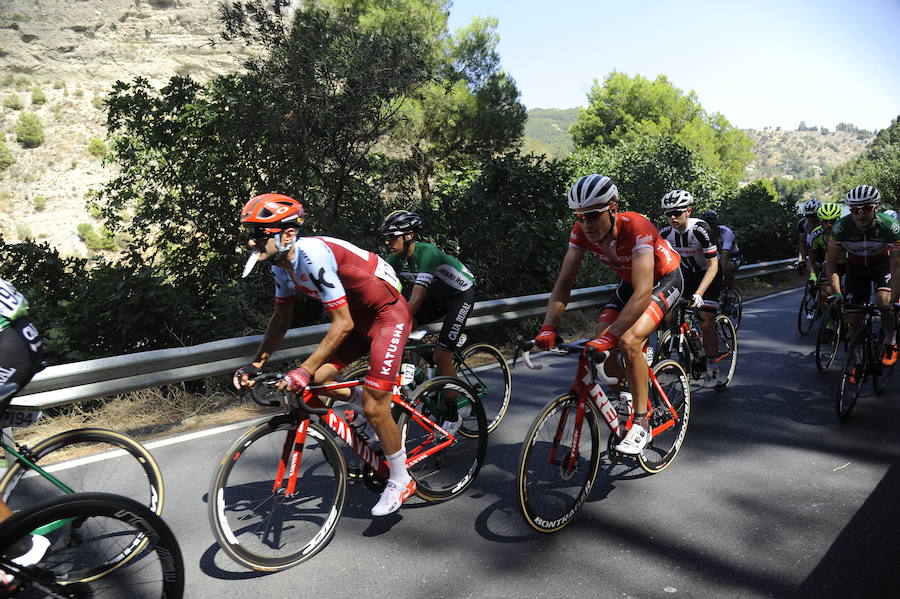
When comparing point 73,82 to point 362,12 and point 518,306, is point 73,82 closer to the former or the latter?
point 362,12

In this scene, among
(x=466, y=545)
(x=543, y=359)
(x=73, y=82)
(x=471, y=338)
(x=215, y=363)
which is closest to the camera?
(x=466, y=545)

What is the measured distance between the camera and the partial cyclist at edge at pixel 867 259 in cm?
632

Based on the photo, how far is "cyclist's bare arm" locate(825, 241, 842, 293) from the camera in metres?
6.62

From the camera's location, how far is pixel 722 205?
22656 mm

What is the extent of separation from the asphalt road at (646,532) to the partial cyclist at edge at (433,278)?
3.19ft

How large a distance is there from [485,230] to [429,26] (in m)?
19.6

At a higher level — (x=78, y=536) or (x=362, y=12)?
(x=362, y=12)

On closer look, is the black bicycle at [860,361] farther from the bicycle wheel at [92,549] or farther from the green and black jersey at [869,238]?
the bicycle wheel at [92,549]

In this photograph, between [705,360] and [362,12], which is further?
[362,12]

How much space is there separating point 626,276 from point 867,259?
354cm

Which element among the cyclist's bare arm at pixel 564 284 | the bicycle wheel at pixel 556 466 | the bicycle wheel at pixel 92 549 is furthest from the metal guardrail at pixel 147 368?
the bicycle wheel at pixel 556 466

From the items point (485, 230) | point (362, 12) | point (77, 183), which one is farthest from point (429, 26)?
point (77, 183)

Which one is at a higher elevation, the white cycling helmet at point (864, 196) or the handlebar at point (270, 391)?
the white cycling helmet at point (864, 196)

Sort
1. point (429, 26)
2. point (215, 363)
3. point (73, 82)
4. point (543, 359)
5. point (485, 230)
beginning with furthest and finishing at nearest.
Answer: point (73, 82) → point (429, 26) → point (485, 230) → point (543, 359) → point (215, 363)
